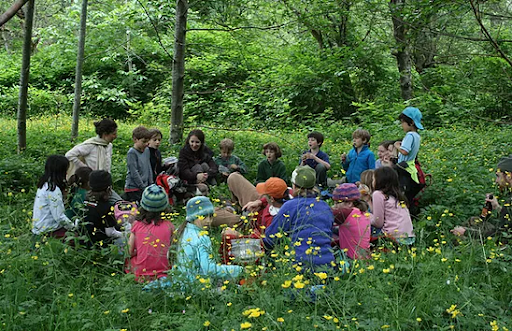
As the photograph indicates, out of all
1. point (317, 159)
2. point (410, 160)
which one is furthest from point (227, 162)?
point (410, 160)

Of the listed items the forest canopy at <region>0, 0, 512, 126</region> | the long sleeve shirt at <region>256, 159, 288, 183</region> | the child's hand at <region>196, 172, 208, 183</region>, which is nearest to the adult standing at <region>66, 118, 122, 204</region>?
the child's hand at <region>196, 172, 208, 183</region>

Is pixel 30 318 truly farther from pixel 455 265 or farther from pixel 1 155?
pixel 1 155

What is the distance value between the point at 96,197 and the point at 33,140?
5.51m

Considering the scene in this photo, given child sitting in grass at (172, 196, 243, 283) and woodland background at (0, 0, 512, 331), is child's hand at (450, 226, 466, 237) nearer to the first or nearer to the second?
woodland background at (0, 0, 512, 331)

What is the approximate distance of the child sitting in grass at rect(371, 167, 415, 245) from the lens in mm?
4719

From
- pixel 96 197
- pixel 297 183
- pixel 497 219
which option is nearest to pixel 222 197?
pixel 96 197

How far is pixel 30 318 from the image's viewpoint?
123 inches

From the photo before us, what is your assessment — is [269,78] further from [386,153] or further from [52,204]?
[52,204]

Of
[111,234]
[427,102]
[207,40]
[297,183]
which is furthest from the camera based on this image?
[207,40]

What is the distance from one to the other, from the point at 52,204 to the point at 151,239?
1.39m

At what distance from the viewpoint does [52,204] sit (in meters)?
4.63

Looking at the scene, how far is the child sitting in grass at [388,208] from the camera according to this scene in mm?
4719

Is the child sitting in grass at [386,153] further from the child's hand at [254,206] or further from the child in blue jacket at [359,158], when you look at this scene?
the child's hand at [254,206]

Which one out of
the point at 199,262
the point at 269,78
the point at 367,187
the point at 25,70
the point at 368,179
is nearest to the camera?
the point at 199,262
